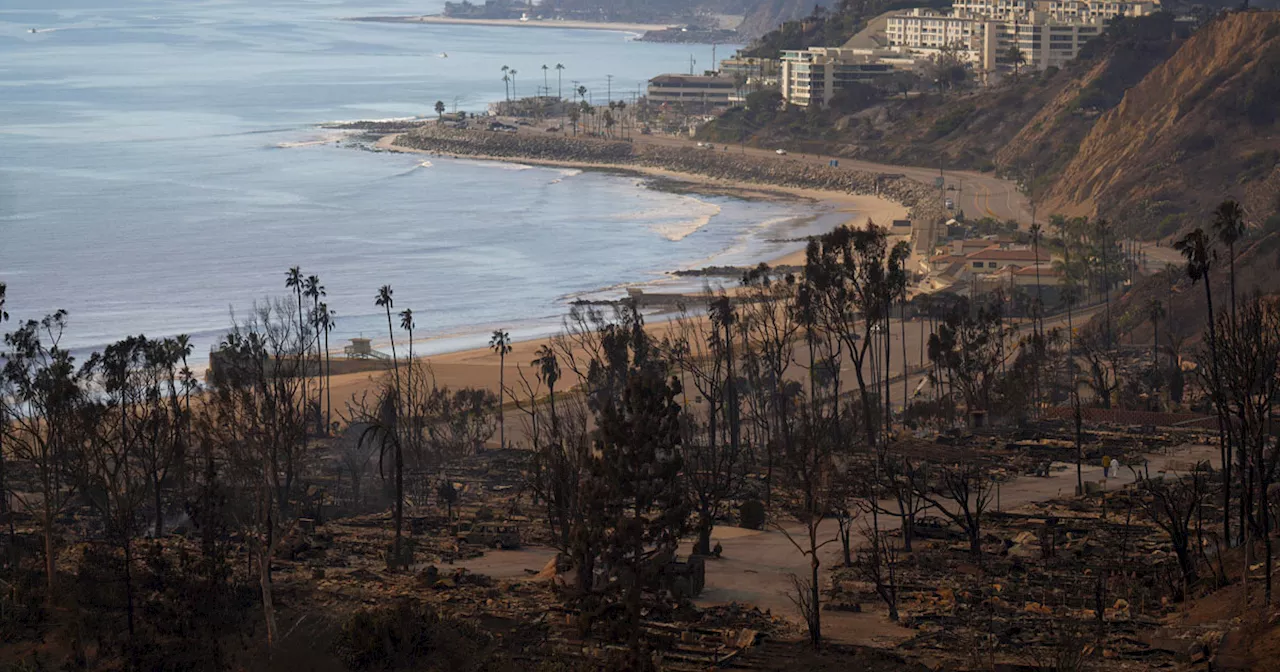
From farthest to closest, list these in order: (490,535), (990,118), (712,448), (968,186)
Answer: (990,118) < (968,186) < (712,448) < (490,535)

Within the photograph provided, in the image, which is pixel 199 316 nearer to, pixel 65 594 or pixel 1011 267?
pixel 1011 267

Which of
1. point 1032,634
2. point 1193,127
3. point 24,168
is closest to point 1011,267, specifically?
point 1193,127

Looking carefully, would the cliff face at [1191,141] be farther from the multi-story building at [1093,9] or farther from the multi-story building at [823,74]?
the multi-story building at [823,74]

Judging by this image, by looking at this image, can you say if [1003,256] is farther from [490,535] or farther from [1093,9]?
[1093,9]

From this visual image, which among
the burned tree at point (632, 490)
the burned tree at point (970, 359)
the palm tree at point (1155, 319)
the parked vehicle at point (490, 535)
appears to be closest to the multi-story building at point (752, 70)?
the palm tree at point (1155, 319)

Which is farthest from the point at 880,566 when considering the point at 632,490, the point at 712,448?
the point at 712,448
